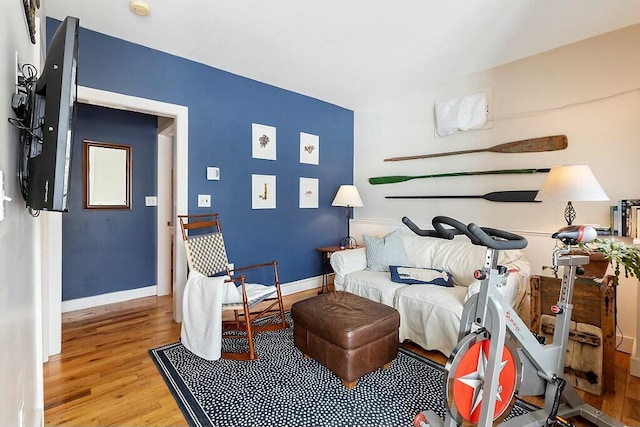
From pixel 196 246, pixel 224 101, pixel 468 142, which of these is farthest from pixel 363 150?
pixel 196 246

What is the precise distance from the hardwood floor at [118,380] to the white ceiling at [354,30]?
2552 mm

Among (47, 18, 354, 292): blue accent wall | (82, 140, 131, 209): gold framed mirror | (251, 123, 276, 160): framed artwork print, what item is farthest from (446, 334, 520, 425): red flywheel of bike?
(82, 140, 131, 209): gold framed mirror

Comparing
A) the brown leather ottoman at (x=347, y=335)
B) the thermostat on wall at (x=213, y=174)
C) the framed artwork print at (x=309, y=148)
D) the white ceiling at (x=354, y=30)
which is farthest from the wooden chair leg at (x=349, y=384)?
the framed artwork print at (x=309, y=148)

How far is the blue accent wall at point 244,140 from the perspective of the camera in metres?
2.71

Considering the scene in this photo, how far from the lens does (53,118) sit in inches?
39.1

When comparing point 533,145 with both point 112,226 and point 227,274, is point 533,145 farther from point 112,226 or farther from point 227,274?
point 112,226

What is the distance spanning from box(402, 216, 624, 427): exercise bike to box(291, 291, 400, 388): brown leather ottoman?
488 mm

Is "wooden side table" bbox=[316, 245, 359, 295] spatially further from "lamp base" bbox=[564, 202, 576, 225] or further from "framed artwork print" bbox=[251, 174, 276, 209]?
"lamp base" bbox=[564, 202, 576, 225]

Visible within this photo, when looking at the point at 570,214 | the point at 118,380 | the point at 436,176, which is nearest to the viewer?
the point at 118,380

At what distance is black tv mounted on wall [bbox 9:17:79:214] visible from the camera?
3.21 ft

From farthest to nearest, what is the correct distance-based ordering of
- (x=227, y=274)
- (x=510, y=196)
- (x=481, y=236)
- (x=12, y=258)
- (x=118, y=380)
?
(x=510, y=196)
(x=227, y=274)
(x=118, y=380)
(x=481, y=236)
(x=12, y=258)

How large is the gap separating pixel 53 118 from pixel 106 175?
3.06m

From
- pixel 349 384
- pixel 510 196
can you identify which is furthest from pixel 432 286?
pixel 510 196

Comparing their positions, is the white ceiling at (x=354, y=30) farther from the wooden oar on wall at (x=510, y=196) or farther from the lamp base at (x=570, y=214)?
the lamp base at (x=570, y=214)
